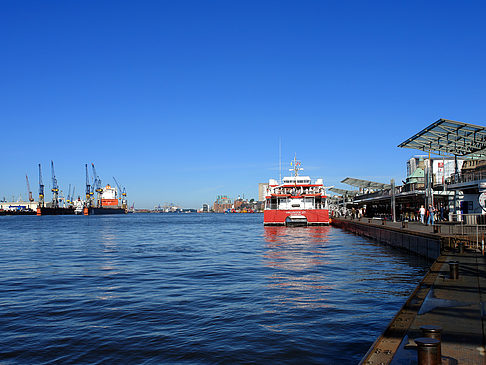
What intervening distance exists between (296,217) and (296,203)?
4.53m

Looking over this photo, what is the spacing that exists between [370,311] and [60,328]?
27.6ft

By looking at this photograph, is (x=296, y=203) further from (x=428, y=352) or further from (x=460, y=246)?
(x=428, y=352)

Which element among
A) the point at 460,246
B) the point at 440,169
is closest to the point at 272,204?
the point at 440,169

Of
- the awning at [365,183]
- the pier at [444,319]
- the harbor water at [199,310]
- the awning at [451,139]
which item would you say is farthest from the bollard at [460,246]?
the awning at [365,183]

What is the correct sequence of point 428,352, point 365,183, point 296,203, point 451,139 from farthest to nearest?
point 365,183
point 296,203
point 451,139
point 428,352

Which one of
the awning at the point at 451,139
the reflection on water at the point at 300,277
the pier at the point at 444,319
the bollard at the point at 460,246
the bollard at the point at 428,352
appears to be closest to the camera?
the bollard at the point at 428,352

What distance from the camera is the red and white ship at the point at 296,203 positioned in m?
60.6

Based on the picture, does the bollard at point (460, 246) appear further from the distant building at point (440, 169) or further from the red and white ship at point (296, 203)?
the distant building at point (440, 169)

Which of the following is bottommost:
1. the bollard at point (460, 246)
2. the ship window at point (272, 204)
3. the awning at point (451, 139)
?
the bollard at point (460, 246)

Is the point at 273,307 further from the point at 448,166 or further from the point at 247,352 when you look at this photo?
the point at 448,166

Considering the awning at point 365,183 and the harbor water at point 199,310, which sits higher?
the awning at point 365,183

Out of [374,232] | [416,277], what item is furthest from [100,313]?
[374,232]

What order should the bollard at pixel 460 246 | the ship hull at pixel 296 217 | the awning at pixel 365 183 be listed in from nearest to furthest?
the bollard at pixel 460 246
the ship hull at pixel 296 217
the awning at pixel 365 183

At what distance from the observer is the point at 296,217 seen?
59531 mm
